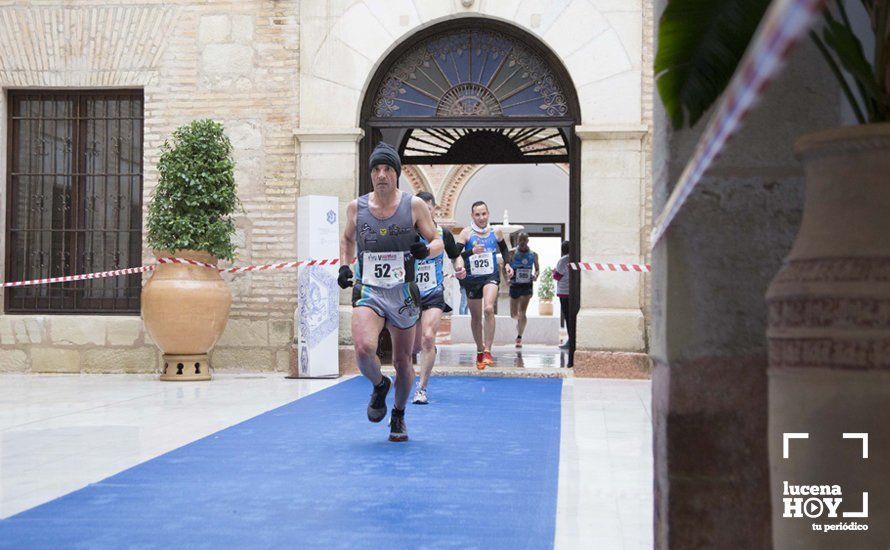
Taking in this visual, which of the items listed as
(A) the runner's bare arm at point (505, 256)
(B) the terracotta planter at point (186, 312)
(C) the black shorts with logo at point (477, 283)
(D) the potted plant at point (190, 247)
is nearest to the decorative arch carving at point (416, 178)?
(A) the runner's bare arm at point (505, 256)

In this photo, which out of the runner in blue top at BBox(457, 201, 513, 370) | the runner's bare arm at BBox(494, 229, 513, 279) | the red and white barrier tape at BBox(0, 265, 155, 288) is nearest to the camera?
the red and white barrier tape at BBox(0, 265, 155, 288)

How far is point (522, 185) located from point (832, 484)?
27.7m

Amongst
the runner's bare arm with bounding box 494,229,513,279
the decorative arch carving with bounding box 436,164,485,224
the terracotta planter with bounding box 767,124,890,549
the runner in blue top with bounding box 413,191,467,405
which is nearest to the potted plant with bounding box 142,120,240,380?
the runner in blue top with bounding box 413,191,467,405

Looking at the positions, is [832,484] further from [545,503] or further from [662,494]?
[545,503]

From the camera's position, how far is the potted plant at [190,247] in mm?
9969

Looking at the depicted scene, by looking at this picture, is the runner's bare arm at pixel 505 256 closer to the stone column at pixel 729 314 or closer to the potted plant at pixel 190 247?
the potted plant at pixel 190 247

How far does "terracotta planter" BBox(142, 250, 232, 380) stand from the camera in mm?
9930

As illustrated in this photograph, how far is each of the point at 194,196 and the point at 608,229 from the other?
4384mm

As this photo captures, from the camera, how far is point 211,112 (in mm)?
11250

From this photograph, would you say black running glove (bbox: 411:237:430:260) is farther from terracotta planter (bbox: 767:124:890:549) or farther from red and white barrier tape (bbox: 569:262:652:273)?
red and white barrier tape (bbox: 569:262:652:273)

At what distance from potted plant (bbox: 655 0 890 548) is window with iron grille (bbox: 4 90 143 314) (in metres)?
9.85

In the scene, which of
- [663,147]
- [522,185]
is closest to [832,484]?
[663,147]

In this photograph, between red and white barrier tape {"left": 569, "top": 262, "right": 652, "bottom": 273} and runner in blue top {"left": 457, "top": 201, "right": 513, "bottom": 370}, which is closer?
red and white barrier tape {"left": 569, "top": 262, "right": 652, "bottom": 273}

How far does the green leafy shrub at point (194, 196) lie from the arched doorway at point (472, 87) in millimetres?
1688
